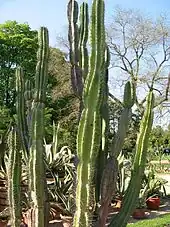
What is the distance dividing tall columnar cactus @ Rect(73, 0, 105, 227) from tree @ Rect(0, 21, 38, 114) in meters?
19.9

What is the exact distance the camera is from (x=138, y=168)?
4.23 metres

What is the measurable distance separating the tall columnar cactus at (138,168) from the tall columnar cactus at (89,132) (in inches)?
28.7

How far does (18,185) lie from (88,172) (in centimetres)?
107

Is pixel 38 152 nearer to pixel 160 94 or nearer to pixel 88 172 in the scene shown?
pixel 88 172

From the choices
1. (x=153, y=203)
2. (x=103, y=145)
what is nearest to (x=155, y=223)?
(x=153, y=203)

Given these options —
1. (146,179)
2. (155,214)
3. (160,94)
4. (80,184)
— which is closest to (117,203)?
(155,214)

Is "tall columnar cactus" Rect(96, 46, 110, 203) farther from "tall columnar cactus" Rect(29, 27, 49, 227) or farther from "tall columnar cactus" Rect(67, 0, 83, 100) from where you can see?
"tall columnar cactus" Rect(29, 27, 49, 227)

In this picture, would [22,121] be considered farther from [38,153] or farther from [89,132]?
[89,132]

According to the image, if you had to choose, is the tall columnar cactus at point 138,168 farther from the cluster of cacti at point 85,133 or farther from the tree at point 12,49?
the tree at point 12,49

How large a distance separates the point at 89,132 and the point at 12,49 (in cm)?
2193

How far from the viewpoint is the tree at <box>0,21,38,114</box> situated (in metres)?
23.8

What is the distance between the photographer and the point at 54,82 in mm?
22219

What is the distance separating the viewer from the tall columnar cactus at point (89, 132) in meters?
3.55

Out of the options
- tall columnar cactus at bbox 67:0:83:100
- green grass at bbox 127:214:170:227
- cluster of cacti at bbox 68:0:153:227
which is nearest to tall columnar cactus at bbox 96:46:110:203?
cluster of cacti at bbox 68:0:153:227
